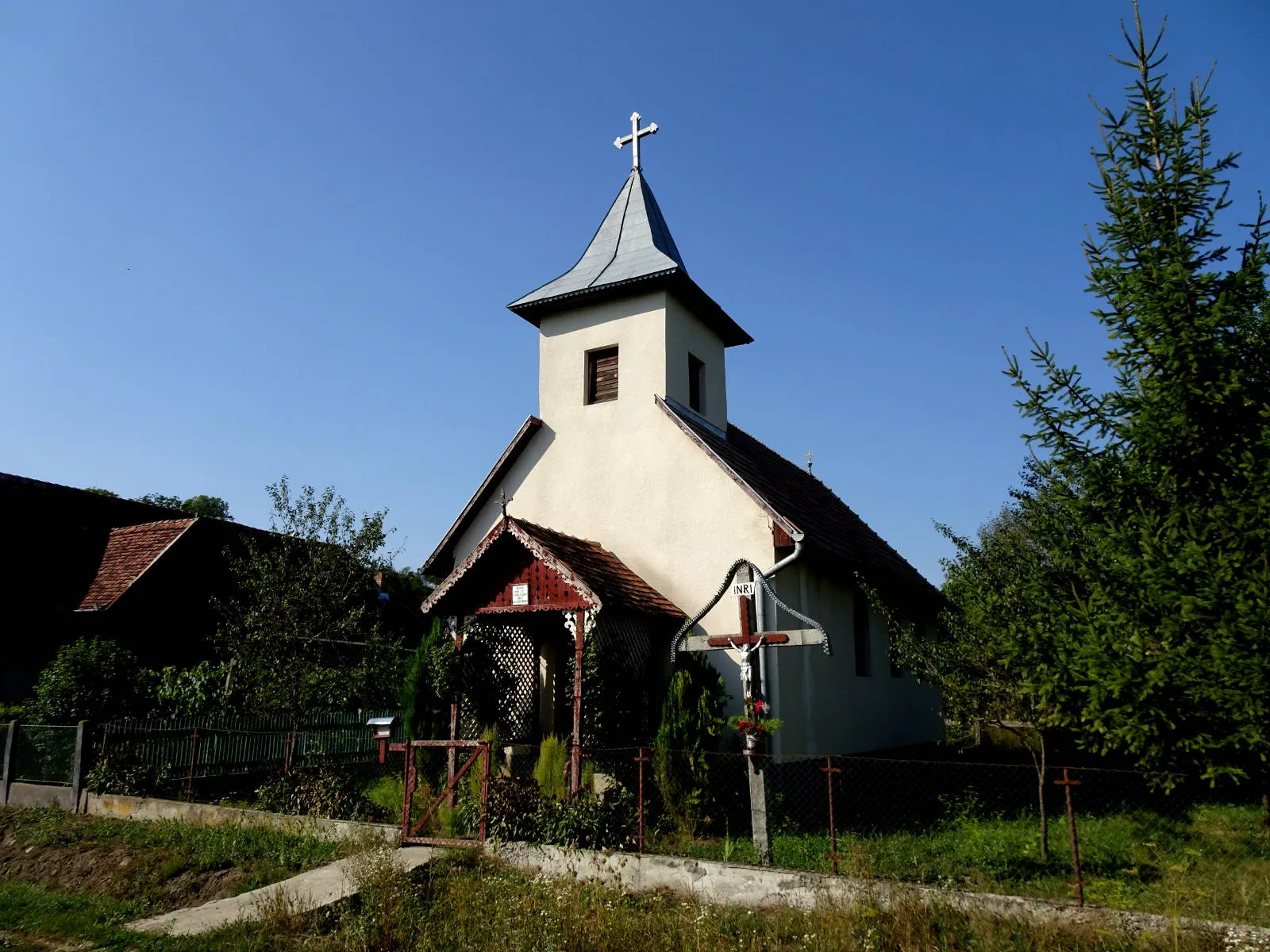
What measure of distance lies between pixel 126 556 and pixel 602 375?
54.9 ft

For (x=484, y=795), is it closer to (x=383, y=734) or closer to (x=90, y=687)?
(x=383, y=734)

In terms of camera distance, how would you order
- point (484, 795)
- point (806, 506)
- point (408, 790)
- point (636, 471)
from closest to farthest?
point (484, 795)
point (408, 790)
point (636, 471)
point (806, 506)

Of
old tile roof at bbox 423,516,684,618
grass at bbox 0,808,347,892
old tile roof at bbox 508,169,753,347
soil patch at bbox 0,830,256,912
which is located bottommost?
soil patch at bbox 0,830,256,912

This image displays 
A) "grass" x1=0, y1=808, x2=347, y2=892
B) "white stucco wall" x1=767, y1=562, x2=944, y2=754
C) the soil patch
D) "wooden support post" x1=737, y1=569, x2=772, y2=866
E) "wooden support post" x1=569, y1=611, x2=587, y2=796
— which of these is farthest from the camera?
"white stucco wall" x1=767, y1=562, x2=944, y2=754

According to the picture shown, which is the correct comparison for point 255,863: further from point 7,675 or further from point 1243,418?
point 7,675

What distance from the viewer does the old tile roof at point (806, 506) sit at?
14.4 metres

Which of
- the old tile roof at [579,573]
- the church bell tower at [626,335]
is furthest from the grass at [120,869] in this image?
the church bell tower at [626,335]

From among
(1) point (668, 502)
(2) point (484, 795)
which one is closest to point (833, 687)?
(1) point (668, 502)

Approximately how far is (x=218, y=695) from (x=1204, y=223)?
19174mm

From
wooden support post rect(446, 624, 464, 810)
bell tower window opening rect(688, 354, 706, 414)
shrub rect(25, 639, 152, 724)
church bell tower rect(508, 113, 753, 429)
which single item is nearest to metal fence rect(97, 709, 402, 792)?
A: shrub rect(25, 639, 152, 724)

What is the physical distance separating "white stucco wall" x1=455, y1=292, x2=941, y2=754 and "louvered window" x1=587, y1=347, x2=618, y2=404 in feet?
0.56

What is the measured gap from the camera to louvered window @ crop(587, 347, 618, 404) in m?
16.6

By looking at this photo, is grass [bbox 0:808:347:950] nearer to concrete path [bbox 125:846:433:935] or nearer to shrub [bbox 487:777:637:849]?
concrete path [bbox 125:846:433:935]

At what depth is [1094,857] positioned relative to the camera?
1027 cm
